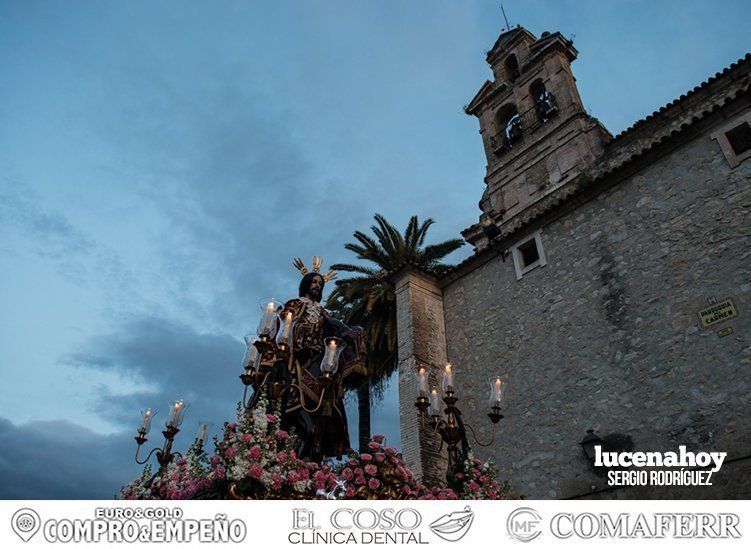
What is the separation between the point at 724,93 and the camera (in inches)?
534

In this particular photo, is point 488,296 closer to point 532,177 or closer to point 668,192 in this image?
point 668,192

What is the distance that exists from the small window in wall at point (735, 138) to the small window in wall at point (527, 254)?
166 inches

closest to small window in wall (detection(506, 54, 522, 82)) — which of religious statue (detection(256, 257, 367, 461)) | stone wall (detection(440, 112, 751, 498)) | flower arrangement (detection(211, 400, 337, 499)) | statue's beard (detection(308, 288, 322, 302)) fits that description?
stone wall (detection(440, 112, 751, 498))

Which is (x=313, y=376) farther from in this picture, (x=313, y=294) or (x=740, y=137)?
(x=740, y=137)

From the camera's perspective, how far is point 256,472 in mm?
4520

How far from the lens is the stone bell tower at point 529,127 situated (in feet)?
57.1

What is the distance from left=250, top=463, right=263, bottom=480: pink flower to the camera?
Result: 4516 millimetres

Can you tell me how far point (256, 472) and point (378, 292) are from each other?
516 inches

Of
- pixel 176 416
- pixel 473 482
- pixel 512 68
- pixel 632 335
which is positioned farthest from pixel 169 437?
pixel 512 68

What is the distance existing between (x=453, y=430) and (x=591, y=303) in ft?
19.7

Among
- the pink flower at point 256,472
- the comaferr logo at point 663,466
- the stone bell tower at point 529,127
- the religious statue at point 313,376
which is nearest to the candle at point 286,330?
the religious statue at point 313,376

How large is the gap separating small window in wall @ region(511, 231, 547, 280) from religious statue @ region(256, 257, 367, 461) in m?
5.45

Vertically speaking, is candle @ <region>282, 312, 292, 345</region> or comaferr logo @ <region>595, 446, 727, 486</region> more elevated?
candle @ <region>282, 312, 292, 345</region>

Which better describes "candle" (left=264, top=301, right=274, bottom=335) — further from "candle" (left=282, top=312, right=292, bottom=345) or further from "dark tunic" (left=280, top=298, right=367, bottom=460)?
"dark tunic" (left=280, top=298, right=367, bottom=460)
